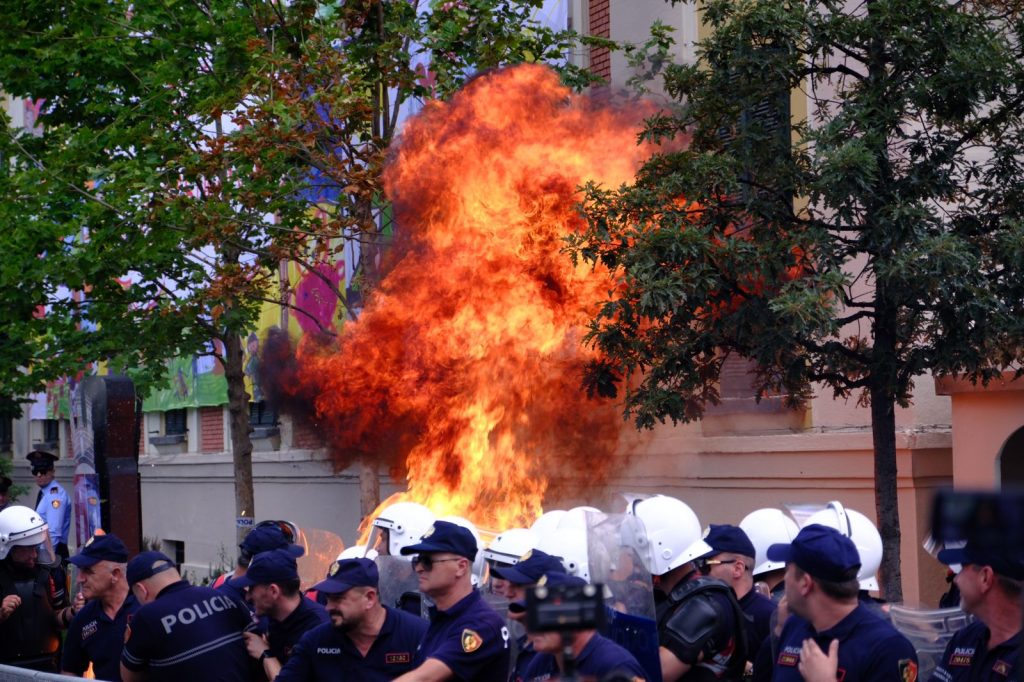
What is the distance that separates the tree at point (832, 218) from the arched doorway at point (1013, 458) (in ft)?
8.94

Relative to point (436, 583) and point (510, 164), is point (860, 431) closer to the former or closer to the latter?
point (510, 164)

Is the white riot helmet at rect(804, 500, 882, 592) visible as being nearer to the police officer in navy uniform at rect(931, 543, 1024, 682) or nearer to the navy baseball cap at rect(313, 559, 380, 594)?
the police officer in navy uniform at rect(931, 543, 1024, 682)

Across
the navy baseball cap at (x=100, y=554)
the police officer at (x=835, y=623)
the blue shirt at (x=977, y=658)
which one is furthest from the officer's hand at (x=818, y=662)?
the navy baseball cap at (x=100, y=554)

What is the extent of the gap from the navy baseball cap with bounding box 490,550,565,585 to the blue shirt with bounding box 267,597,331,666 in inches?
57.7

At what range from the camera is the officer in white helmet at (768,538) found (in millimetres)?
6957

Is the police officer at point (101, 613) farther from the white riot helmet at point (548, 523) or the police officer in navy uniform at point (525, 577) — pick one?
the police officer in navy uniform at point (525, 577)

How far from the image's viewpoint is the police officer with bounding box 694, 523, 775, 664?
246 inches

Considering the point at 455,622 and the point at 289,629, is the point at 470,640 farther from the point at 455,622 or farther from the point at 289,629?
the point at 289,629

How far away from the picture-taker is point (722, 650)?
5488 millimetres

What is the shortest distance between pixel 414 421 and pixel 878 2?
628 cm

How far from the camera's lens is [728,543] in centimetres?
636

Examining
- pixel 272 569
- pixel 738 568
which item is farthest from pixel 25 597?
pixel 738 568

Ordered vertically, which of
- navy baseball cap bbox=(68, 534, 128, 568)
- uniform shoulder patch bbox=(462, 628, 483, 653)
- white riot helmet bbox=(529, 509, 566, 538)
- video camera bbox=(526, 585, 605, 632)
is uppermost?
video camera bbox=(526, 585, 605, 632)

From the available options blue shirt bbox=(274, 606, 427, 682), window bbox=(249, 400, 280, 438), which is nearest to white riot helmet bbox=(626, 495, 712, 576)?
blue shirt bbox=(274, 606, 427, 682)
